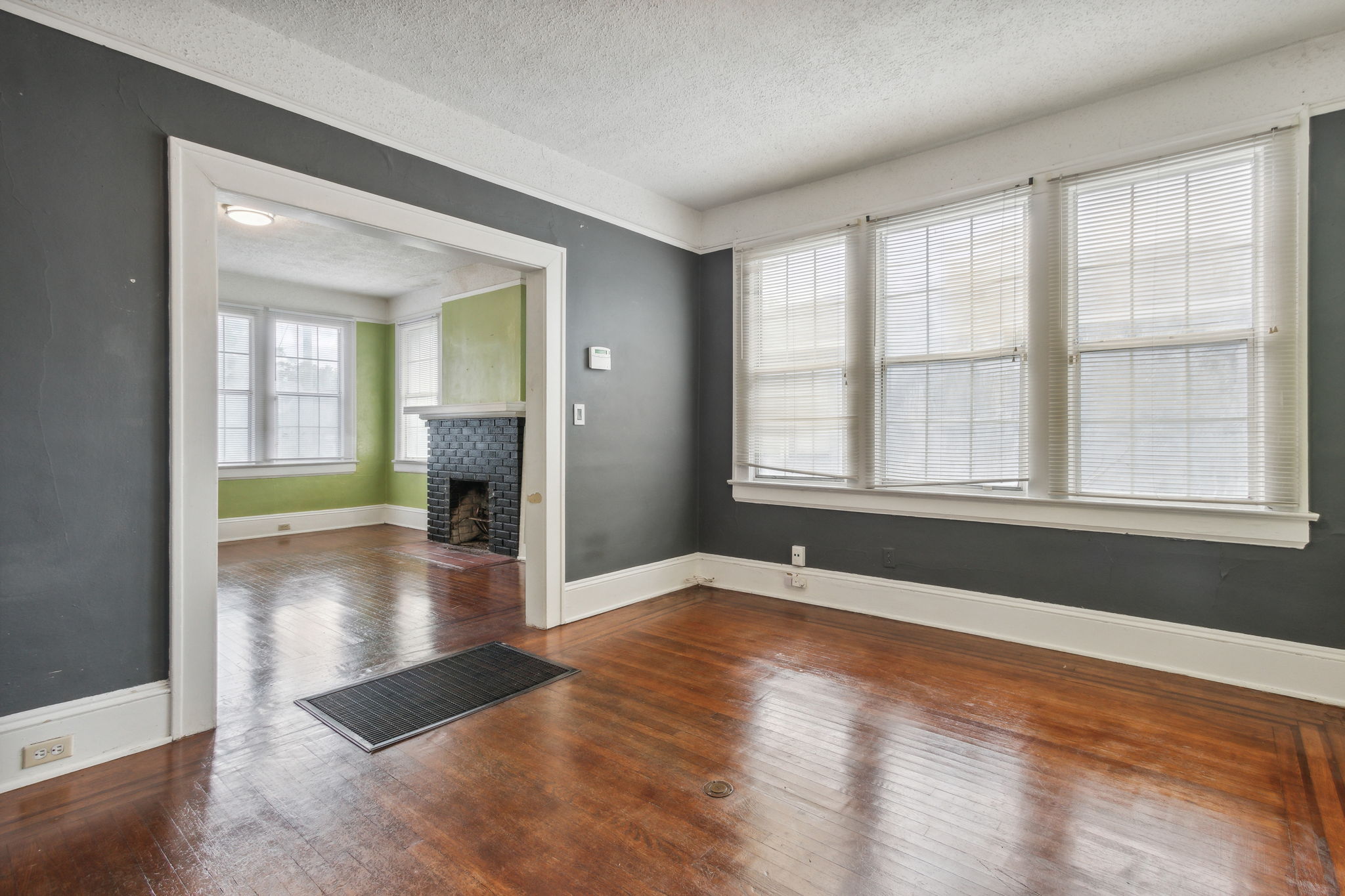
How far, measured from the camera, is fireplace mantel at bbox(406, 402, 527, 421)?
19.0ft

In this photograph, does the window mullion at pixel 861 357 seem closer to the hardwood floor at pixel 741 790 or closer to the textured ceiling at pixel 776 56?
the textured ceiling at pixel 776 56

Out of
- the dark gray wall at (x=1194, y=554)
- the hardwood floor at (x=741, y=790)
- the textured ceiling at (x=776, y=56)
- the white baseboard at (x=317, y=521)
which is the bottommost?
the hardwood floor at (x=741, y=790)

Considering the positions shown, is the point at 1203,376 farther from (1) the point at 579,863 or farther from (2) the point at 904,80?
(1) the point at 579,863

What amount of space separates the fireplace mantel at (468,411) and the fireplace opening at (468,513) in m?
0.71

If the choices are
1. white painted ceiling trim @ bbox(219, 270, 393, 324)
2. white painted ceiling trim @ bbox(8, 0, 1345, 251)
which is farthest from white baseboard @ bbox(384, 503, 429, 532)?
white painted ceiling trim @ bbox(8, 0, 1345, 251)

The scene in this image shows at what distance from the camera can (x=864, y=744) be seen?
232 centimetres

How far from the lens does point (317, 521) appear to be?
7.36 m

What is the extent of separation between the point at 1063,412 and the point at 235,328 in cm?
763

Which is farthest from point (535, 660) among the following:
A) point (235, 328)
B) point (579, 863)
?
point (235, 328)

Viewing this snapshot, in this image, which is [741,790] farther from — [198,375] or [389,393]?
[389,393]

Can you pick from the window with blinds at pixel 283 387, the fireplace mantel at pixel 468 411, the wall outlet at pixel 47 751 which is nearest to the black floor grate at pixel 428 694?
the wall outlet at pixel 47 751

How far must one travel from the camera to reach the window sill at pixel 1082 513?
9.16 ft

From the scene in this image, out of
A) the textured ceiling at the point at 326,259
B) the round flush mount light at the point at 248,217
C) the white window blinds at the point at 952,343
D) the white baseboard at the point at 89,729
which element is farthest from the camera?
the textured ceiling at the point at 326,259

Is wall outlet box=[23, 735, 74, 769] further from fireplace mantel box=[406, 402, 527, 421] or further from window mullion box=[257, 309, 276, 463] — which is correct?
window mullion box=[257, 309, 276, 463]
